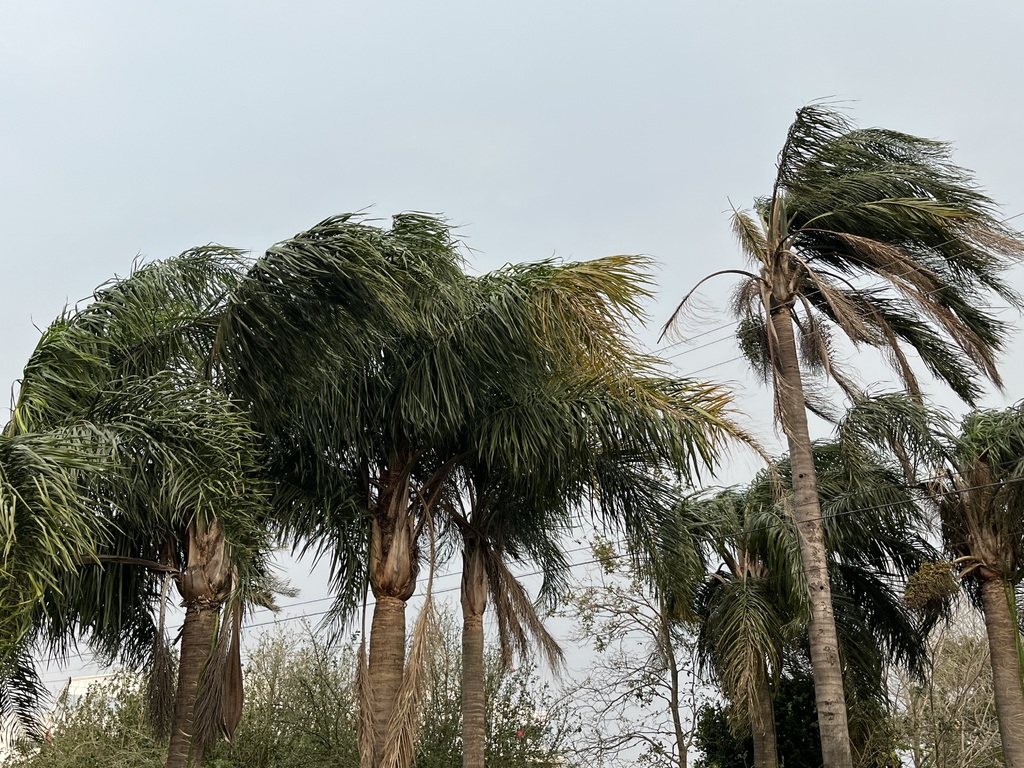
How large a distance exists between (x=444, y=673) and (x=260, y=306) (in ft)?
33.3

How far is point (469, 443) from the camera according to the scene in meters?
10.6

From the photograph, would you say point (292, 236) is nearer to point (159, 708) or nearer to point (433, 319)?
point (433, 319)

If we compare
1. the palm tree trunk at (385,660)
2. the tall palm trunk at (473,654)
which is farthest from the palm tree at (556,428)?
the palm tree trunk at (385,660)

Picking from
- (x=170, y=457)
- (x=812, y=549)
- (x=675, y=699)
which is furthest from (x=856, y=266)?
(x=675, y=699)

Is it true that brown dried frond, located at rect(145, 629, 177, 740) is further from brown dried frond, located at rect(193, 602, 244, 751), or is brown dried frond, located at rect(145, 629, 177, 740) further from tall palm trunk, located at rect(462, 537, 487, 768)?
tall palm trunk, located at rect(462, 537, 487, 768)

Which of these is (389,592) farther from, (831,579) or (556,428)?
(831,579)

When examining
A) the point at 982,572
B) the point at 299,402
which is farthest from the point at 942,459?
the point at 299,402

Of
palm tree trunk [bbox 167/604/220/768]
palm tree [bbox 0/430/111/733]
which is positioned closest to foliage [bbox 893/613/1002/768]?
palm tree trunk [bbox 167/604/220/768]

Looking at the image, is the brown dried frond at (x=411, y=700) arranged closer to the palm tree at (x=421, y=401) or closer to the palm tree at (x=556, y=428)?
the palm tree at (x=421, y=401)

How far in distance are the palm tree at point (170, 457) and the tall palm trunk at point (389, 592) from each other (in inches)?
57.4

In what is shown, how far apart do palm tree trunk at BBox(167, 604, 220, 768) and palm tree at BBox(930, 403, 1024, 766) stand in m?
7.90

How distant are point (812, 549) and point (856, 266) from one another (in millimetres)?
3151

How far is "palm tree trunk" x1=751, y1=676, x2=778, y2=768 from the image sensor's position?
41.9 feet

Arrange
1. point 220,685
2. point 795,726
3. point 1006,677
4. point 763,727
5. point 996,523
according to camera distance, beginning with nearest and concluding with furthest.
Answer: point 220,685 → point 1006,677 → point 996,523 → point 763,727 → point 795,726
